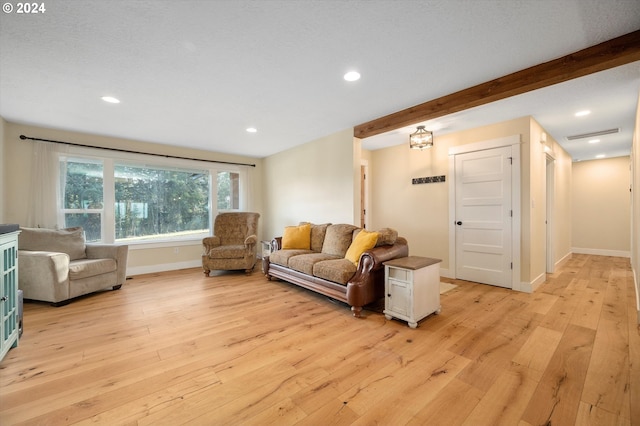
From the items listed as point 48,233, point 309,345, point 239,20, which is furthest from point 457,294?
point 48,233

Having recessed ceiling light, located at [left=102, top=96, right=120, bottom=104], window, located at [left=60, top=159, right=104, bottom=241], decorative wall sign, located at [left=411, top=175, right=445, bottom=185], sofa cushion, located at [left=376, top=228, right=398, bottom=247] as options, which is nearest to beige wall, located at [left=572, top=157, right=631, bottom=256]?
decorative wall sign, located at [left=411, top=175, right=445, bottom=185]

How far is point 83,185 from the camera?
13.8 ft

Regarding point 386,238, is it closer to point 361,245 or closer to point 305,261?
point 361,245

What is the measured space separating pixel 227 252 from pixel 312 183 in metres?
1.97

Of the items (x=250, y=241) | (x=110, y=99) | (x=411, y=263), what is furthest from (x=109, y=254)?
(x=411, y=263)

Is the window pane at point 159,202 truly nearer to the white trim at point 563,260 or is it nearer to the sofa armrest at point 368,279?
the sofa armrest at point 368,279

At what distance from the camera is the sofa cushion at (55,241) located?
337 centimetres

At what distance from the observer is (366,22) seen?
1746mm

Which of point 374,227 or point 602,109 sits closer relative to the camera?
point 602,109

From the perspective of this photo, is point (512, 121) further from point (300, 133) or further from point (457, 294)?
point (300, 133)

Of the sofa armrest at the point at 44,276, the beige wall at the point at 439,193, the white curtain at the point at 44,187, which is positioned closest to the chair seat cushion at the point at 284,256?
the beige wall at the point at 439,193

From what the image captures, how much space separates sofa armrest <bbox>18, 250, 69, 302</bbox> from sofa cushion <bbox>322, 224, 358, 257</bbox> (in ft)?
10.8

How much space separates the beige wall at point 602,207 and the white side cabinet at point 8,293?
9.95 metres

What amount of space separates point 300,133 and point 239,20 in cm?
256
